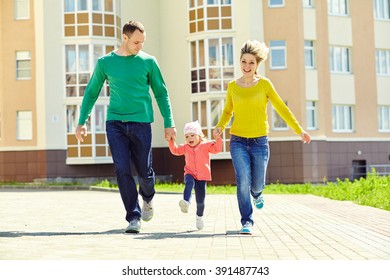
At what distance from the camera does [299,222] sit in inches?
417

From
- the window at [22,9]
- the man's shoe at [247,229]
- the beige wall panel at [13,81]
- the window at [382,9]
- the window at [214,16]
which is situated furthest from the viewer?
the window at [382,9]

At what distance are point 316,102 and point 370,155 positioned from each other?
449cm

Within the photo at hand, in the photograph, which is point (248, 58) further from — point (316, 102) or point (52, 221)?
point (316, 102)

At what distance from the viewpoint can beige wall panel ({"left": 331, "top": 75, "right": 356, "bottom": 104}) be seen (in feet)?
117

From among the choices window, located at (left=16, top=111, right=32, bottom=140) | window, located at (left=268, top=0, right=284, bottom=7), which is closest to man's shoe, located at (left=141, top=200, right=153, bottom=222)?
window, located at (left=268, top=0, right=284, bottom=7)

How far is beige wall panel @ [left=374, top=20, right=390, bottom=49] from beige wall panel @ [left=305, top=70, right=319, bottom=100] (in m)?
5.05

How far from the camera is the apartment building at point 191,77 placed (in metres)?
33.6

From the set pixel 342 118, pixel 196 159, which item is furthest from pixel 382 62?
pixel 196 159

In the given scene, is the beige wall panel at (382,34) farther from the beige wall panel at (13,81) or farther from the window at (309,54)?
the beige wall panel at (13,81)

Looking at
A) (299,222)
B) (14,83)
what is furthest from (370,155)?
(299,222)

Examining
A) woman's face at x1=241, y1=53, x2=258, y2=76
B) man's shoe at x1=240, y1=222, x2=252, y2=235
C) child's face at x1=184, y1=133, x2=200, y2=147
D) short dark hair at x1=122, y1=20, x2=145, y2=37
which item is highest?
short dark hair at x1=122, y1=20, x2=145, y2=37

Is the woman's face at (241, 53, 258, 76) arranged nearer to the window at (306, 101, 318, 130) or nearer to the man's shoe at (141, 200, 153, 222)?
the man's shoe at (141, 200, 153, 222)

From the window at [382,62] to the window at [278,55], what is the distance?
6.32 meters

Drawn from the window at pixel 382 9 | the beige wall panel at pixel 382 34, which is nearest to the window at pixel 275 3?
the beige wall panel at pixel 382 34
